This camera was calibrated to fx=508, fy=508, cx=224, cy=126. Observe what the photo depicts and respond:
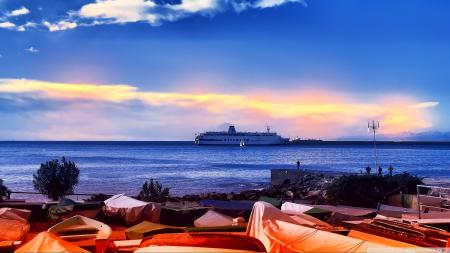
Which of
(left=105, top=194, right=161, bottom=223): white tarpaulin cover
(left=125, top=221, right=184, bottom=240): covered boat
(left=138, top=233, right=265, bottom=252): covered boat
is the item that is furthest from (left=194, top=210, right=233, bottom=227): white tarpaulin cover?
(left=138, top=233, right=265, bottom=252): covered boat

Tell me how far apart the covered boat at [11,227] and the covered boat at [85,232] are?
966 millimetres

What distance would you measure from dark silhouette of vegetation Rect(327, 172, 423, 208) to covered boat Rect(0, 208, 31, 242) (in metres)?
18.1

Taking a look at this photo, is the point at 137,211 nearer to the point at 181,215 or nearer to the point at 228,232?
the point at 181,215

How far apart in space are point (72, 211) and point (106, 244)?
8216 mm

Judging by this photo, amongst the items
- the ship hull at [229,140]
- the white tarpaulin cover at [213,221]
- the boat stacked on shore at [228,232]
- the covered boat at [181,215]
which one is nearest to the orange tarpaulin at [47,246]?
the boat stacked on shore at [228,232]

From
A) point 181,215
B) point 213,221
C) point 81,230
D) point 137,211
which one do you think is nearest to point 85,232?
point 81,230

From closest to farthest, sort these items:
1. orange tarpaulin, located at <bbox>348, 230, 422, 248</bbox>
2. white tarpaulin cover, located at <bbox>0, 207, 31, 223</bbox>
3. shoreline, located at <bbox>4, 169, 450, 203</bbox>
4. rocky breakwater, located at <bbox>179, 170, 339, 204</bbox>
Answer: orange tarpaulin, located at <bbox>348, 230, 422, 248</bbox> < white tarpaulin cover, located at <bbox>0, 207, 31, 223</bbox> < shoreline, located at <bbox>4, 169, 450, 203</bbox> < rocky breakwater, located at <bbox>179, 170, 339, 204</bbox>

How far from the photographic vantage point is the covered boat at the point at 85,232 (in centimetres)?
1261

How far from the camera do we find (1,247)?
40.8ft

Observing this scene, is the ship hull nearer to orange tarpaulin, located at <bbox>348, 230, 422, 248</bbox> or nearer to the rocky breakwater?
the rocky breakwater

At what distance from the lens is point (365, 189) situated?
3048 centimetres

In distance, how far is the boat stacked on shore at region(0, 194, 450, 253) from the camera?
7.38 m

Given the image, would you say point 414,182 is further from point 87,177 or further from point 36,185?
point 87,177

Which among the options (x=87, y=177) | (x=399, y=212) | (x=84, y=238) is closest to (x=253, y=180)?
(x=87, y=177)
